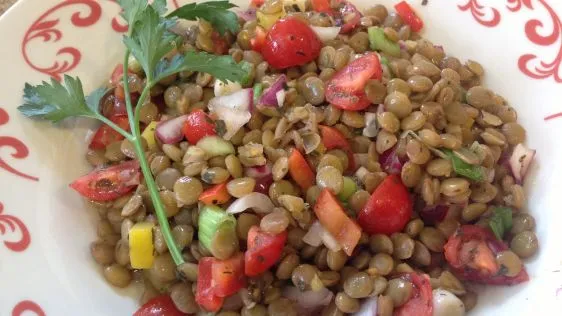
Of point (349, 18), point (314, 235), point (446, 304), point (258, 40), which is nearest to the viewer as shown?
point (446, 304)

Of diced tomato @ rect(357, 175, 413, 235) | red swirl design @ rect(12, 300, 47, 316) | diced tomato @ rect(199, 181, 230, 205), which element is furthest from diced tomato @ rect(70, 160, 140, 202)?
diced tomato @ rect(357, 175, 413, 235)

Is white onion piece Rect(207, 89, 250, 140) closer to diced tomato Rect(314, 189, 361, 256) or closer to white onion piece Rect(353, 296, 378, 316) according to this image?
diced tomato Rect(314, 189, 361, 256)

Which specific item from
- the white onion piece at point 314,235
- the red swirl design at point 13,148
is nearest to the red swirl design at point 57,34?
the red swirl design at point 13,148

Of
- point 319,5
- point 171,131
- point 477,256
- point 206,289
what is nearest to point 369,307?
point 477,256

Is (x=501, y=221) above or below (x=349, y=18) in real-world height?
below

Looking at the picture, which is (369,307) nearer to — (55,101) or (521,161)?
(521,161)

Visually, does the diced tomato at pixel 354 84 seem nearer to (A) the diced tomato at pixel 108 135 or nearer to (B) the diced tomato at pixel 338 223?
(B) the diced tomato at pixel 338 223

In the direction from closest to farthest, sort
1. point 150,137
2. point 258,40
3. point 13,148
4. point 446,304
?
1. point 446,304
2. point 13,148
3. point 150,137
4. point 258,40

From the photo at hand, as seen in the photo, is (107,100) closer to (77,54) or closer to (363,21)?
(77,54)
